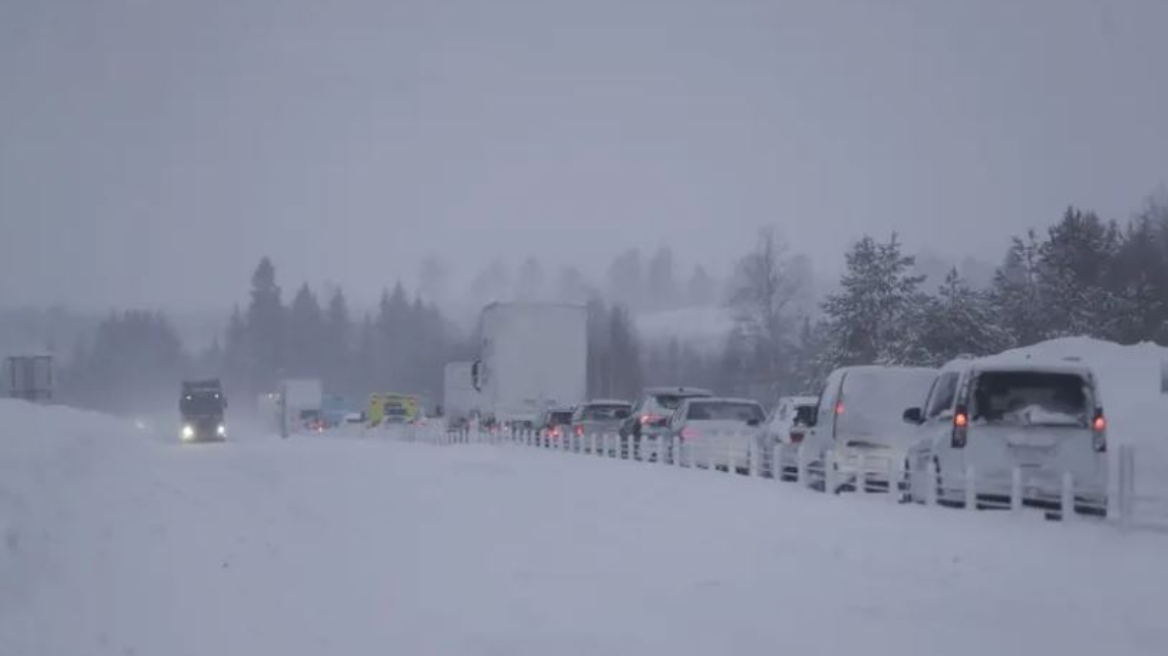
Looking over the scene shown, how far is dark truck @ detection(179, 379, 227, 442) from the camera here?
68688 millimetres

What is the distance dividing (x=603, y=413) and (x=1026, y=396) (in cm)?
2468

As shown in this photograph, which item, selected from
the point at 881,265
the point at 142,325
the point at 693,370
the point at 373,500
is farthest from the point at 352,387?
the point at 373,500

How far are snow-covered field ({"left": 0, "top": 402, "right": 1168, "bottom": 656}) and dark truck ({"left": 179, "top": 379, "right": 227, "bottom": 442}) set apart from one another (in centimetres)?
4924

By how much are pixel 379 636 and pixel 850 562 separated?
212 inches

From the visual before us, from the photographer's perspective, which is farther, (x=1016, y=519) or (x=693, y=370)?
(x=693, y=370)

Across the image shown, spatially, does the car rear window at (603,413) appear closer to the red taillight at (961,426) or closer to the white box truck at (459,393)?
the white box truck at (459,393)

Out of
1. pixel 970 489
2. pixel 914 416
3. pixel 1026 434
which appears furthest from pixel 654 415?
pixel 970 489

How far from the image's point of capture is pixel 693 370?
5408 inches

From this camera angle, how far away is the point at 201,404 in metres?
70.3

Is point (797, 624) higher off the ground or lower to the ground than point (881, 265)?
lower

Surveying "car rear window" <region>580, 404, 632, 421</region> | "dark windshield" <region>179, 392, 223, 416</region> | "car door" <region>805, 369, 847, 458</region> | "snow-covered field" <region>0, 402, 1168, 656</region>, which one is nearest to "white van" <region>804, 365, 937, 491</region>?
"car door" <region>805, 369, 847, 458</region>

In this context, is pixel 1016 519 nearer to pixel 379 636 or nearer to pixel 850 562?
pixel 850 562

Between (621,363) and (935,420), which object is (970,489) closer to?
(935,420)

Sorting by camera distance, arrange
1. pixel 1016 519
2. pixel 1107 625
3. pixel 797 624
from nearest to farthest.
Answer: pixel 1107 625, pixel 797 624, pixel 1016 519
